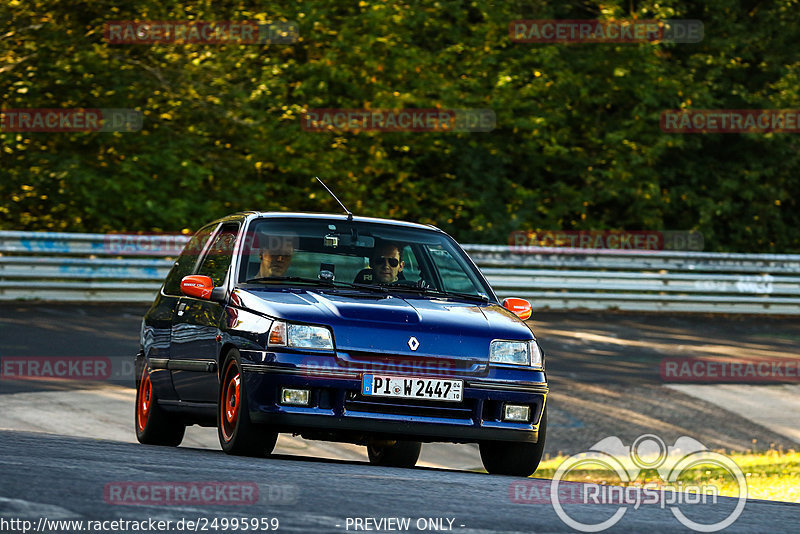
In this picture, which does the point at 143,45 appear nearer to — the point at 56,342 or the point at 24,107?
the point at 24,107

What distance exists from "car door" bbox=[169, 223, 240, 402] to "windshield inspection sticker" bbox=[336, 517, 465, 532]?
3.02 metres

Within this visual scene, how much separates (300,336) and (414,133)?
62.5 feet

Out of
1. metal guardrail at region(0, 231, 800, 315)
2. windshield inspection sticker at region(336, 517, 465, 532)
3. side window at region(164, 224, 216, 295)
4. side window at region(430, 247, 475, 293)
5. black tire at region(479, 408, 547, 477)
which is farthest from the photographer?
metal guardrail at region(0, 231, 800, 315)

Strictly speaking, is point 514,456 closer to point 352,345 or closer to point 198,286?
point 352,345

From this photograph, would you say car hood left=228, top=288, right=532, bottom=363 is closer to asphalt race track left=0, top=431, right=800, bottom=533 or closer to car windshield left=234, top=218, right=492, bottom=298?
car windshield left=234, top=218, right=492, bottom=298

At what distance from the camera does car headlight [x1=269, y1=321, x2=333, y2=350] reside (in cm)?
765

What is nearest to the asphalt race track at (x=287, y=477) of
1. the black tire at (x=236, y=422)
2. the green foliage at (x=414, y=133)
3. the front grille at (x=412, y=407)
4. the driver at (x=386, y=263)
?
the black tire at (x=236, y=422)

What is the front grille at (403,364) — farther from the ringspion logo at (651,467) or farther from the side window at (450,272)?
the side window at (450,272)

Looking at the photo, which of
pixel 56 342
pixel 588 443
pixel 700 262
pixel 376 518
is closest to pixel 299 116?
pixel 700 262

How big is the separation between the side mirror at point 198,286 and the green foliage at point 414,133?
14.8 meters

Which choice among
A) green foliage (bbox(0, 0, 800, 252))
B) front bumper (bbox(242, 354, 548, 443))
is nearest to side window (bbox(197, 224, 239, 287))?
front bumper (bbox(242, 354, 548, 443))

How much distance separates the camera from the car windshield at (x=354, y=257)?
28.1 feet

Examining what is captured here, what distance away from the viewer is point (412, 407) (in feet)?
25.3

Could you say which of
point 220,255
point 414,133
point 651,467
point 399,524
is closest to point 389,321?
point 220,255
